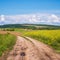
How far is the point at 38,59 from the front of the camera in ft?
67.8

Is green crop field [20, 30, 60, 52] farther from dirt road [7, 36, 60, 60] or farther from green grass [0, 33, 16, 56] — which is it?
green grass [0, 33, 16, 56]

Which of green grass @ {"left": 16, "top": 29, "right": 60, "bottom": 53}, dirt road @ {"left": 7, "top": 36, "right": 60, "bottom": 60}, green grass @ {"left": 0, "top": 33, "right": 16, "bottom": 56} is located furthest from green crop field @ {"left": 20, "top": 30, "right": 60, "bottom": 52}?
green grass @ {"left": 0, "top": 33, "right": 16, "bottom": 56}

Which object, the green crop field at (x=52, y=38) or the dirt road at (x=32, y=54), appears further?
the green crop field at (x=52, y=38)

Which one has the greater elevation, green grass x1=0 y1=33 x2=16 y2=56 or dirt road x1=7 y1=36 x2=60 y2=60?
dirt road x1=7 y1=36 x2=60 y2=60

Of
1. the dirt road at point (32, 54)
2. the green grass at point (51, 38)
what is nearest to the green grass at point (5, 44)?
the dirt road at point (32, 54)

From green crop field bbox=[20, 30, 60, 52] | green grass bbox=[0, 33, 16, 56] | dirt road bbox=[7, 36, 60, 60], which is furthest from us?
green crop field bbox=[20, 30, 60, 52]

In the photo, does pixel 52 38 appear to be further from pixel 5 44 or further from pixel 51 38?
pixel 5 44

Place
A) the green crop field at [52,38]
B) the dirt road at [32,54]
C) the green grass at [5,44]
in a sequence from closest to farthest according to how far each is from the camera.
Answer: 1. the dirt road at [32,54]
2. the green grass at [5,44]
3. the green crop field at [52,38]

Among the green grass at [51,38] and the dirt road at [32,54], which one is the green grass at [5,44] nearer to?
the dirt road at [32,54]

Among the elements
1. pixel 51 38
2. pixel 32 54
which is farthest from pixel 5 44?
pixel 51 38

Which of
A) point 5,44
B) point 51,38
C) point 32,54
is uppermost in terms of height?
point 32,54

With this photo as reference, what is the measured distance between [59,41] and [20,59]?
74.4ft

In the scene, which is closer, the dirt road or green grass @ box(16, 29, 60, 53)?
the dirt road

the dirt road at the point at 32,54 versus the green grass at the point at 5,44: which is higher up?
the dirt road at the point at 32,54
